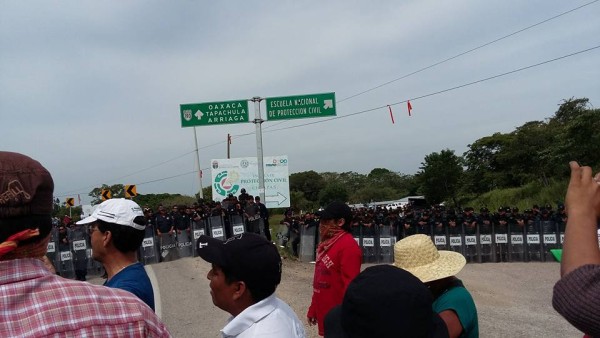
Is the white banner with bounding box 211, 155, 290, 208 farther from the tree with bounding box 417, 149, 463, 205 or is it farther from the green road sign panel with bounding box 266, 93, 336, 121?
the tree with bounding box 417, 149, 463, 205

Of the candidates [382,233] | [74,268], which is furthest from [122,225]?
[382,233]

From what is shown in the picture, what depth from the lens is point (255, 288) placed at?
245cm

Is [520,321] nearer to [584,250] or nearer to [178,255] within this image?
[584,250]

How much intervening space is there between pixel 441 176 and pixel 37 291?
50.3 metres

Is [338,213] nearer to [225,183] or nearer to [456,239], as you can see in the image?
[456,239]

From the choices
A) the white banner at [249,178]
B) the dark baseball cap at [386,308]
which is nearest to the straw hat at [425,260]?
the dark baseball cap at [386,308]

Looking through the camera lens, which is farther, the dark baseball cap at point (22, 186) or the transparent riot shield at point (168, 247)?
the transparent riot shield at point (168, 247)

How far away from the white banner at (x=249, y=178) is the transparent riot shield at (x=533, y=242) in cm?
1705

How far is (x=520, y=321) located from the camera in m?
8.92

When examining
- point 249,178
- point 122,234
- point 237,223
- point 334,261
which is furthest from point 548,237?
point 249,178

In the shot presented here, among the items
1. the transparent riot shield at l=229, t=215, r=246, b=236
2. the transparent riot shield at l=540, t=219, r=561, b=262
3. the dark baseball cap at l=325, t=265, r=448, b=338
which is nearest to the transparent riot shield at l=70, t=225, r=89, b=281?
the transparent riot shield at l=229, t=215, r=246, b=236

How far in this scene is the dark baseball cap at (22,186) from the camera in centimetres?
147

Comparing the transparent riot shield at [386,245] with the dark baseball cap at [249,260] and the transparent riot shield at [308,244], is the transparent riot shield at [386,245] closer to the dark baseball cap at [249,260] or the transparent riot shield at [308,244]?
the transparent riot shield at [308,244]

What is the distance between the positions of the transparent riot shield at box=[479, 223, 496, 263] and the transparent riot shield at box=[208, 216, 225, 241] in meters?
8.40
